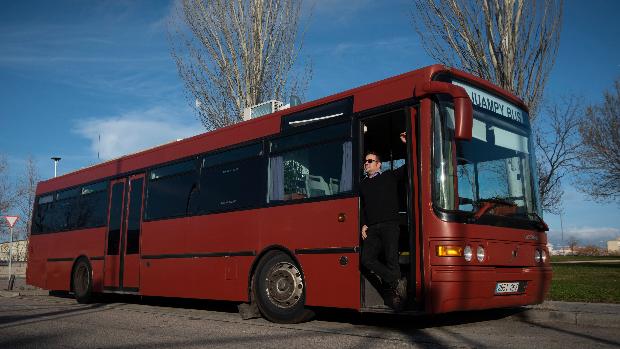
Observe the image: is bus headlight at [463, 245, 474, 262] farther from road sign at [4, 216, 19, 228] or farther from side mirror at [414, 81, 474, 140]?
road sign at [4, 216, 19, 228]

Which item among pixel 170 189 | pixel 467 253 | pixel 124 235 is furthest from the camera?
pixel 124 235

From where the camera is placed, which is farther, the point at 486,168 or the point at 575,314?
the point at 575,314

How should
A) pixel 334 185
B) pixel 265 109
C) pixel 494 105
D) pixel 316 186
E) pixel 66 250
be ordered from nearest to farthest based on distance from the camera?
1. pixel 494 105
2. pixel 334 185
3. pixel 316 186
4. pixel 265 109
5. pixel 66 250

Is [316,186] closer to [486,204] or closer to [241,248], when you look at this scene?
[241,248]

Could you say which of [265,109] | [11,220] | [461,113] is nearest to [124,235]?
[265,109]

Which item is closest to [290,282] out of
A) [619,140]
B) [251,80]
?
[251,80]

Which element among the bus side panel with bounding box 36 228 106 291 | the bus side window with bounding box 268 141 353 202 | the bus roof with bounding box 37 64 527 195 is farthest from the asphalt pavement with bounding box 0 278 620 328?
the bus side panel with bounding box 36 228 106 291

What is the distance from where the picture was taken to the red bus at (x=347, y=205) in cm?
629

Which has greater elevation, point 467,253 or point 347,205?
point 347,205

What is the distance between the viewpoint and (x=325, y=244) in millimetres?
7344

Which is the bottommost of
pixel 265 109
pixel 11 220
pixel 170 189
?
pixel 170 189

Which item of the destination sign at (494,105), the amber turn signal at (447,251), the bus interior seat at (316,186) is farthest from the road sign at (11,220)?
the amber turn signal at (447,251)

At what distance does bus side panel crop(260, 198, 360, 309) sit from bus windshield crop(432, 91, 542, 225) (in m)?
1.23

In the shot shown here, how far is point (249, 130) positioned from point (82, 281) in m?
6.25
